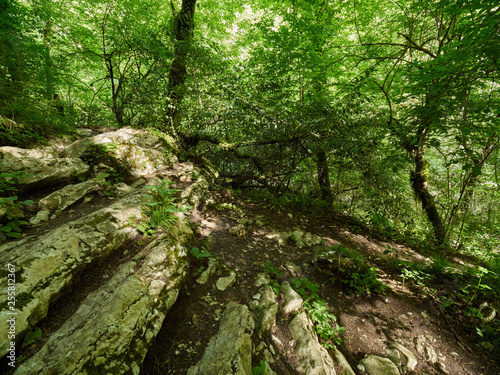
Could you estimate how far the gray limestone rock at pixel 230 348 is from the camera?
186 centimetres

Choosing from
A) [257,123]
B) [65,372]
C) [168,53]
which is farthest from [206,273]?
[168,53]

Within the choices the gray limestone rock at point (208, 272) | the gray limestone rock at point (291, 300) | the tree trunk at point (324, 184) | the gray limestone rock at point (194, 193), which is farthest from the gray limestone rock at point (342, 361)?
the tree trunk at point (324, 184)

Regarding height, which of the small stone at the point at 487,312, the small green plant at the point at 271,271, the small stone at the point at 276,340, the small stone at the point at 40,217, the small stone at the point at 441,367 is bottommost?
the small stone at the point at 441,367

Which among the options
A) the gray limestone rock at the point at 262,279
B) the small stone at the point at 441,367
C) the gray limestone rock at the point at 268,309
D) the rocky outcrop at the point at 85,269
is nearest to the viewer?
the rocky outcrop at the point at 85,269

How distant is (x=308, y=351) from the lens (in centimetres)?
237

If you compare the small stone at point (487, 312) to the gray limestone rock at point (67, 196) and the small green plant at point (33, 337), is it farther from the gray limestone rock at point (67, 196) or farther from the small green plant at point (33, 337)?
the gray limestone rock at point (67, 196)

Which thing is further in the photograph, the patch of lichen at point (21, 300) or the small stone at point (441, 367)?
the small stone at point (441, 367)

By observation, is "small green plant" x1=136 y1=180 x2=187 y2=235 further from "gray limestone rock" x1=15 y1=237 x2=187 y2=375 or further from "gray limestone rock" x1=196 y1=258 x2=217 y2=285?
"gray limestone rock" x1=196 y1=258 x2=217 y2=285

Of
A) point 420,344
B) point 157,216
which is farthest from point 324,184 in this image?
point 157,216

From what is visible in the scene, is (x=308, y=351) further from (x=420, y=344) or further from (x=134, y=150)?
(x=134, y=150)

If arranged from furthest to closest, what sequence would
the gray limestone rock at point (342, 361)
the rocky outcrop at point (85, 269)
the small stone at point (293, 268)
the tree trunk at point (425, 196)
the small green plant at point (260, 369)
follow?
1. the tree trunk at point (425, 196)
2. the small stone at point (293, 268)
3. the gray limestone rock at point (342, 361)
4. the small green plant at point (260, 369)
5. the rocky outcrop at point (85, 269)

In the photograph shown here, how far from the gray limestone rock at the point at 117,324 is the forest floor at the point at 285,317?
0.25 m

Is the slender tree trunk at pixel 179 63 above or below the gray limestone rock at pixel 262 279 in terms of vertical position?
above

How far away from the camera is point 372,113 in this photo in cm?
546
